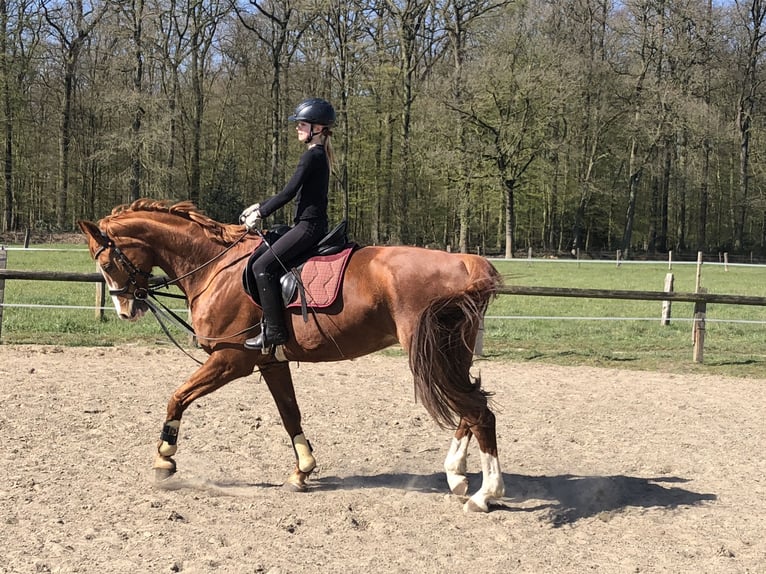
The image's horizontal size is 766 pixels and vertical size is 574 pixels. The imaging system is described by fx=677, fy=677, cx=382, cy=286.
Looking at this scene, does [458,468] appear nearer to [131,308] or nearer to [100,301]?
[131,308]

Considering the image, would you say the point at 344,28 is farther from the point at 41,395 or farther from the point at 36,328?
the point at 41,395

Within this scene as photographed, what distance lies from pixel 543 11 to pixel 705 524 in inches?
1637

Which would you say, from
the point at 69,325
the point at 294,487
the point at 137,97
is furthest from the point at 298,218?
the point at 137,97

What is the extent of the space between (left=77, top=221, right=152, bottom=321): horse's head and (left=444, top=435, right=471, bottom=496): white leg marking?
2604mm

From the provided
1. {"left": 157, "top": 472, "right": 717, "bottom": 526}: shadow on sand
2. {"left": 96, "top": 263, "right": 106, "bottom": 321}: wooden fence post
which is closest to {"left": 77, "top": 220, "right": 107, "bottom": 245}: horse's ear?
{"left": 157, "top": 472, "right": 717, "bottom": 526}: shadow on sand

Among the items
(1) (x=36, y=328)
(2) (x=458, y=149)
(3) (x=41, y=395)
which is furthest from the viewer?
(2) (x=458, y=149)

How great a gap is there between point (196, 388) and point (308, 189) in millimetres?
1689

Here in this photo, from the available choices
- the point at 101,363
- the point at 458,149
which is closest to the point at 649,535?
the point at 101,363

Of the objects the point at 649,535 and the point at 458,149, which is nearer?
the point at 649,535

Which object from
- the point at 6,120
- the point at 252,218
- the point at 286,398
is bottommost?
the point at 286,398

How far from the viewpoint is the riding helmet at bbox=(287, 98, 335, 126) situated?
4773 millimetres

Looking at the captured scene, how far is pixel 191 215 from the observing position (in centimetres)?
543

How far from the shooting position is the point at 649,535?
4242mm

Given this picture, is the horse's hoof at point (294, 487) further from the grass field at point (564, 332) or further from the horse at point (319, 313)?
the grass field at point (564, 332)
